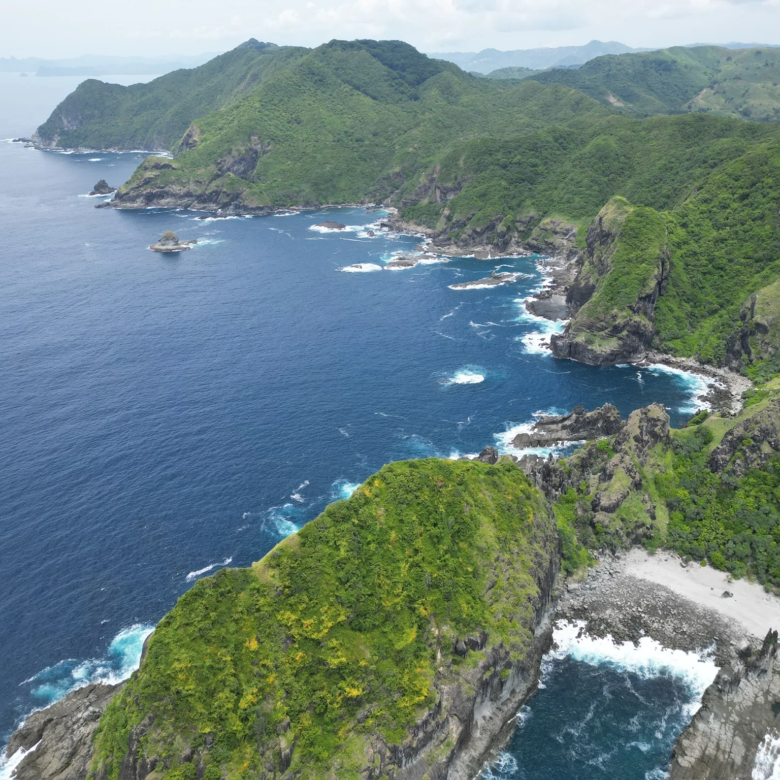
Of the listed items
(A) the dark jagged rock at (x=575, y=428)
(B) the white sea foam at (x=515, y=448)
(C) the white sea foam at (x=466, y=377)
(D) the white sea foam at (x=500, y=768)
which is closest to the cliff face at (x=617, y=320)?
(C) the white sea foam at (x=466, y=377)

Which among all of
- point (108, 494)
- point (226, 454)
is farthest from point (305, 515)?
point (108, 494)

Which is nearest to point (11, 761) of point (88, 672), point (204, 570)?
point (88, 672)

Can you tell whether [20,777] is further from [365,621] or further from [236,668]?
[365,621]

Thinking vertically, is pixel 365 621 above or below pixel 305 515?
above

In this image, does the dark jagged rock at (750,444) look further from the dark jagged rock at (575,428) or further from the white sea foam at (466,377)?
the white sea foam at (466,377)

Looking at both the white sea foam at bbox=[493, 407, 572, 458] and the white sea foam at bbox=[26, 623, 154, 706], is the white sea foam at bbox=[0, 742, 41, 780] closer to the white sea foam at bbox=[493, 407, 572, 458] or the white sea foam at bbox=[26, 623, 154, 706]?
the white sea foam at bbox=[26, 623, 154, 706]

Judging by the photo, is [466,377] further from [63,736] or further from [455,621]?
[63,736]
